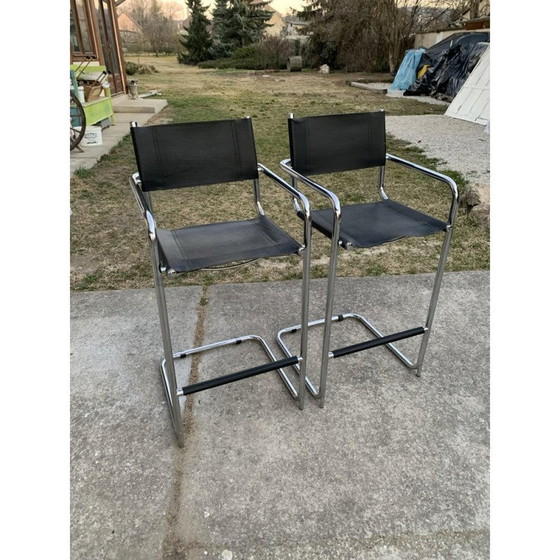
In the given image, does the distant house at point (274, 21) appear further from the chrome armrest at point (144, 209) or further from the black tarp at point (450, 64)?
the chrome armrest at point (144, 209)

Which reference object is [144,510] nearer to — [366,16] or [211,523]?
[211,523]

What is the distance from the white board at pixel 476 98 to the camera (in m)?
6.59

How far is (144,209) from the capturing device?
123cm

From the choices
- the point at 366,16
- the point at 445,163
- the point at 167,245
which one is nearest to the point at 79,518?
the point at 167,245

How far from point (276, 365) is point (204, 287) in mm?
947

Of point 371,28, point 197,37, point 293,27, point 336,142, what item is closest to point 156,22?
point 197,37

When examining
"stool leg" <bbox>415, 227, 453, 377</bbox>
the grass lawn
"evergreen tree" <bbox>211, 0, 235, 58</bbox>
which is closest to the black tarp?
the grass lawn

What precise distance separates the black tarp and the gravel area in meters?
1.97

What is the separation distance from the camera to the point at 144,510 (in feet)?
3.95

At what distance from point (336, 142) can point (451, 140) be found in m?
4.57

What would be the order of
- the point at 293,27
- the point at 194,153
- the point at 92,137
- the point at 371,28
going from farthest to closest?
1. the point at 293,27
2. the point at 371,28
3. the point at 92,137
4. the point at 194,153

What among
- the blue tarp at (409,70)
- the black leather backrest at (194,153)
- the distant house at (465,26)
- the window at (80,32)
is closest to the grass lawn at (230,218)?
the black leather backrest at (194,153)

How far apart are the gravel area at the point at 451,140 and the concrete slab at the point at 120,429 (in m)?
3.29

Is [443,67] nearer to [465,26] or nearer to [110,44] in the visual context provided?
[465,26]
